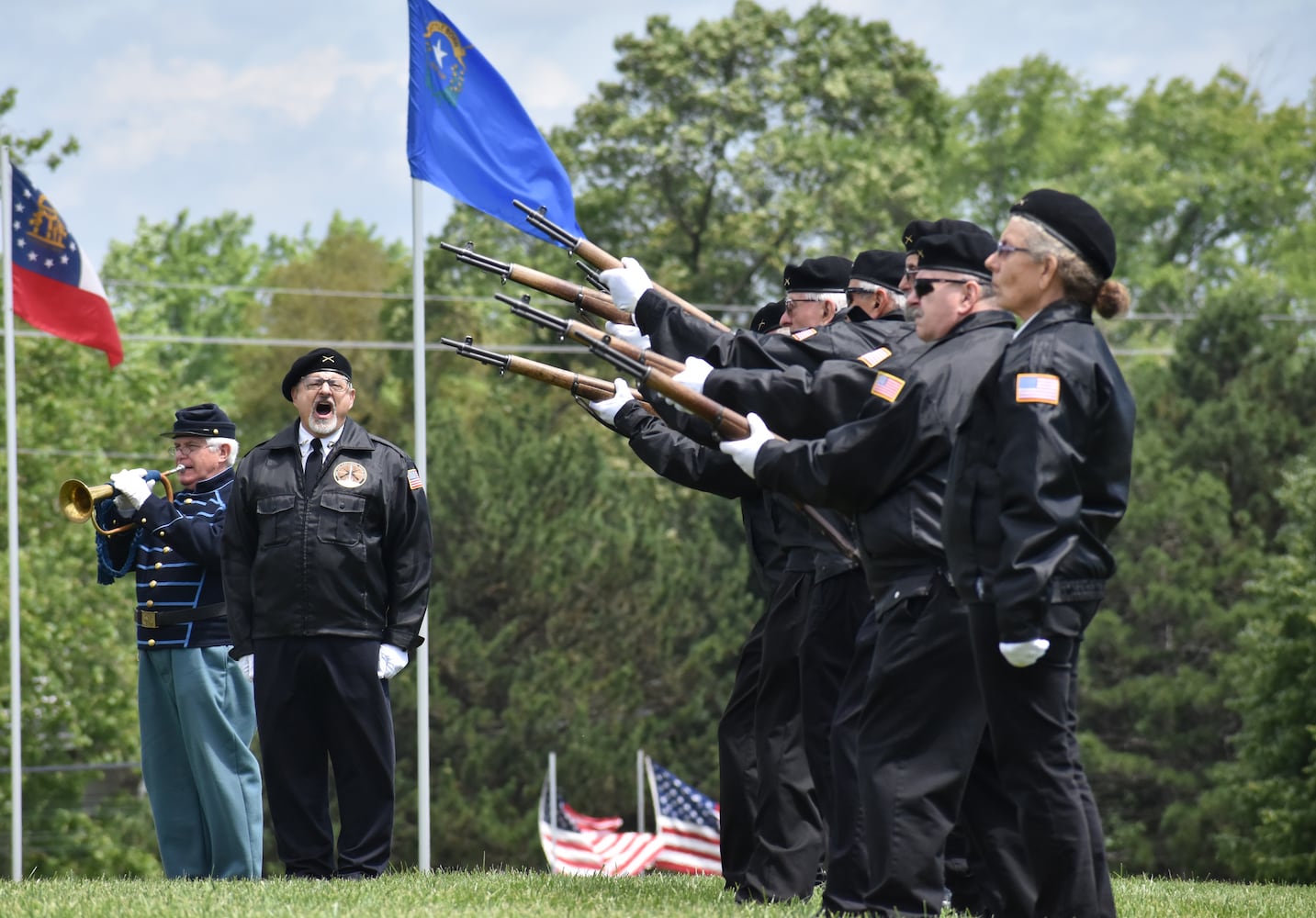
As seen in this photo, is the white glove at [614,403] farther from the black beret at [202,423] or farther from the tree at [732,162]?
the tree at [732,162]

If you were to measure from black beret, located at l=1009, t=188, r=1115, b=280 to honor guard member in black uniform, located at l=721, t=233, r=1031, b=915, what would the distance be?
45cm

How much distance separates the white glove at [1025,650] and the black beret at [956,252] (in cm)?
148

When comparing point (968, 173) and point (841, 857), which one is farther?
point (968, 173)

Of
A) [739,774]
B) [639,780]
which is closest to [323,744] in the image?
[739,774]

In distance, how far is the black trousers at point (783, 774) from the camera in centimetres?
701

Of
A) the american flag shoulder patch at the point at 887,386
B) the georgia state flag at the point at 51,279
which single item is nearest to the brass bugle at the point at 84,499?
the american flag shoulder patch at the point at 887,386

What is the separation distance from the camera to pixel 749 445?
6.04 m

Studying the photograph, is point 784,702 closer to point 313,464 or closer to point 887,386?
point 887,386

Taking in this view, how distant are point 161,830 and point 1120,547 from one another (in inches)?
1097

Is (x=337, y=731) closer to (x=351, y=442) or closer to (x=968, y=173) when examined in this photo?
(x=351, y=442)

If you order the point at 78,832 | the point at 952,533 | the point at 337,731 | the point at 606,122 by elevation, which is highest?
the point at 606,122

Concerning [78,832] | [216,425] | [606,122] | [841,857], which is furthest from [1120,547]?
[841,857]

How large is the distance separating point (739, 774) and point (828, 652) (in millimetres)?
1121

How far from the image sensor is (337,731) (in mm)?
8484
